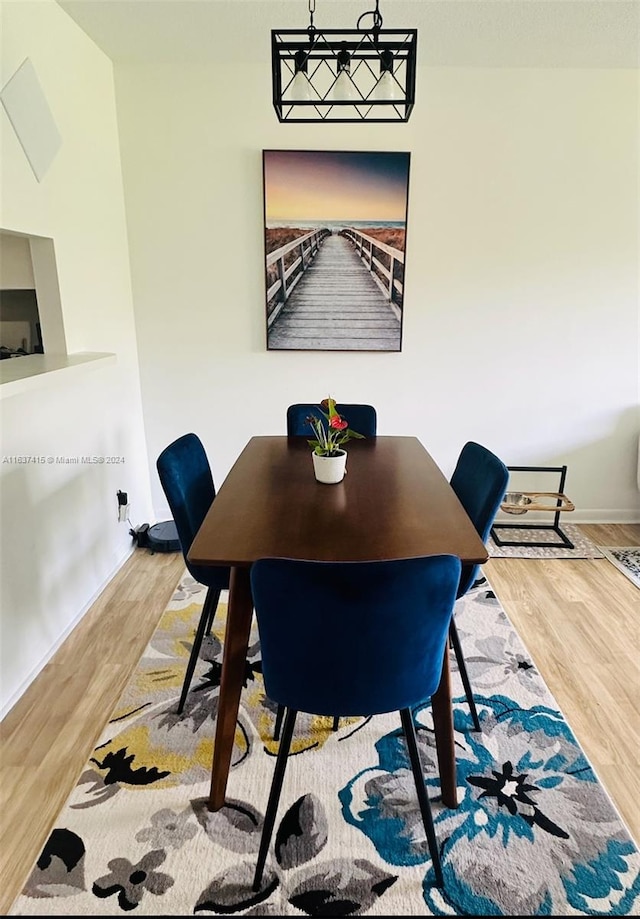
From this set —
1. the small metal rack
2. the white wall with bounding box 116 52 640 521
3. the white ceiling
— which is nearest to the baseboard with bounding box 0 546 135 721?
the white wall with bounding box 116 52 640 521

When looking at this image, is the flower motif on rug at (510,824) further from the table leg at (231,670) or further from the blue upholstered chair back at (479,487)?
the blue upholstered chair back at (479,487)

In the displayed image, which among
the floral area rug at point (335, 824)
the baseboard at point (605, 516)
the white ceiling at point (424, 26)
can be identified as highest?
the white ceiling at point (424, 26)

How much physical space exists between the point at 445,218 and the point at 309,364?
3.77ft

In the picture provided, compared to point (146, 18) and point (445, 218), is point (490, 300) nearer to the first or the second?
point (445, 218)

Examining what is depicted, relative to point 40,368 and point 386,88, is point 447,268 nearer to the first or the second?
point 386,88

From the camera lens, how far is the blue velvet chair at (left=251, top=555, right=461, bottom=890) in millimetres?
1127

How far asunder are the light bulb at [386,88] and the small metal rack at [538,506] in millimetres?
2215

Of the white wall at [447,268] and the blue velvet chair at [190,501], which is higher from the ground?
the white wall at [447,268]

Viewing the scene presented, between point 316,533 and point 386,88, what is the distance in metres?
1.29

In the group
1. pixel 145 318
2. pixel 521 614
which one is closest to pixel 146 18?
pixel 145 318

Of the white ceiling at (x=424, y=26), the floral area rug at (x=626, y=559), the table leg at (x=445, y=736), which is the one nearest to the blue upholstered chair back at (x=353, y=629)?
the table leg at (x=445, y=736)

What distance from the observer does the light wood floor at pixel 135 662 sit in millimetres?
1592

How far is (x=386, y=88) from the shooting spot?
1.56 metres

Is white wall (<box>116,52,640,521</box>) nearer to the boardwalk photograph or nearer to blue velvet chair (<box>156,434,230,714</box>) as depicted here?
the boardwalk photograph
